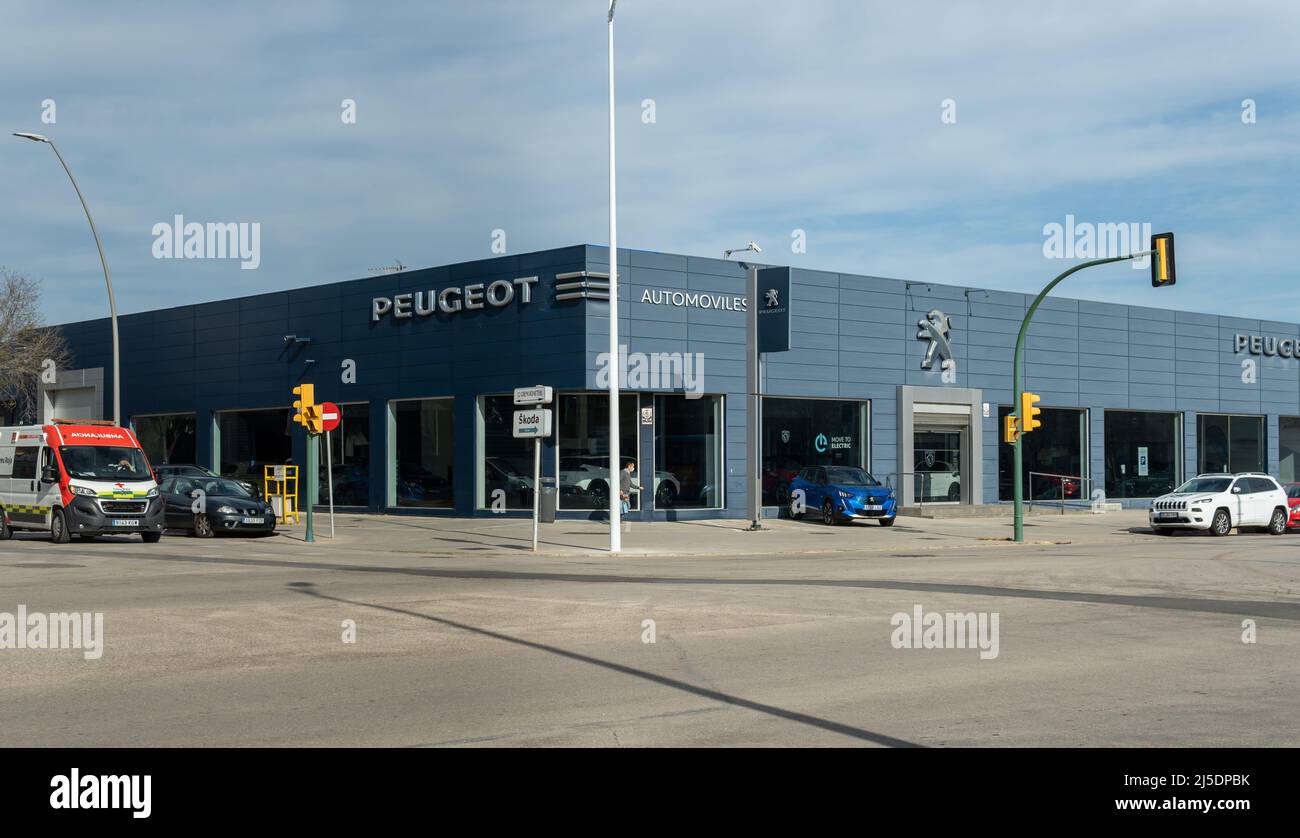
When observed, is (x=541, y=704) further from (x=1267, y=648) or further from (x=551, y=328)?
(x=551, y=328)

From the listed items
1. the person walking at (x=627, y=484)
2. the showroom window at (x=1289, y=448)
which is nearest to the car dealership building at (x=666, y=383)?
the person walking at (x=627, y=484)

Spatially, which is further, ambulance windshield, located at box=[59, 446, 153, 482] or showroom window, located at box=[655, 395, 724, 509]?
showroom window, located at box=[655, 395, 724, 509]

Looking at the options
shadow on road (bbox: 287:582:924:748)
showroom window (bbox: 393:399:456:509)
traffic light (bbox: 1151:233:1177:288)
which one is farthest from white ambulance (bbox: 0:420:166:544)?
traffic light (bbox: 1151:233:1177:288)

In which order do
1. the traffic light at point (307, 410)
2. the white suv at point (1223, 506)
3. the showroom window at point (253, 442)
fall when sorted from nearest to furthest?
the traffic light at point (307, 410)
the white suv at point (1223, 506)
the showroom window at point (253, 442)

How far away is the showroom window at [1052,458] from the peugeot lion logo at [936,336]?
3389 millimetres

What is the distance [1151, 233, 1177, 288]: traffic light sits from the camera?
81.7 feet

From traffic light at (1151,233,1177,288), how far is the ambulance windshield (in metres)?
22.3

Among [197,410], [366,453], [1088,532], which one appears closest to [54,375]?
[197,410]

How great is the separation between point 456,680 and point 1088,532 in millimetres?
27458

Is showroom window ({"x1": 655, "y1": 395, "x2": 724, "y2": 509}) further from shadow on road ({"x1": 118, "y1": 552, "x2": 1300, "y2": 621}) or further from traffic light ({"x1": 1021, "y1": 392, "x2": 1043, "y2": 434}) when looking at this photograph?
shadow on road ({"x1": 118, "y1": 552, "x2": 1300, "y2": 621})

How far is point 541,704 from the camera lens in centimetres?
869

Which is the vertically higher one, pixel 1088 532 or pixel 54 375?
pixel 54 375

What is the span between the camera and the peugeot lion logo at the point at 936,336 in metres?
40.2

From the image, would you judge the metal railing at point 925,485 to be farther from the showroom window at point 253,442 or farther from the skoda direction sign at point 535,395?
the showroom window at point 253,442
